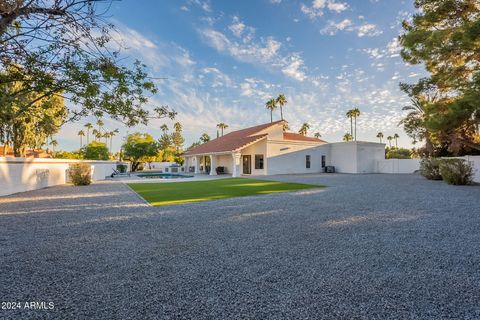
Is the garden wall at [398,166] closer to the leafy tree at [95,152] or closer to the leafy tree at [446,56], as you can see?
the leafy tree at [446,56]

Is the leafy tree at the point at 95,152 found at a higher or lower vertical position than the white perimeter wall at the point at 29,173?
higher

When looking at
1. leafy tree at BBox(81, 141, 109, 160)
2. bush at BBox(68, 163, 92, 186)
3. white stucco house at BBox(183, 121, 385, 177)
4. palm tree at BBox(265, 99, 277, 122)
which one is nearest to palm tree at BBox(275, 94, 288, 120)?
palm tree at BBox(265, 99, 277, 122)

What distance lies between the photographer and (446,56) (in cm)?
1309

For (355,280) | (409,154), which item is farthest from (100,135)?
(355,280)

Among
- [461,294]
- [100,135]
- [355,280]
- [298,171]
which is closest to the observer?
[461,294]

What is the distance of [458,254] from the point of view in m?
4.06

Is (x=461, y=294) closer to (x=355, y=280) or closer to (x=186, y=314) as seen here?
(x=355, y=280)

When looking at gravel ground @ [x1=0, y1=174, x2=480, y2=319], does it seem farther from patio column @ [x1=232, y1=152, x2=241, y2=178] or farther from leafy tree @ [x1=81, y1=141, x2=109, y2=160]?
leafy tree @ [x1=81, y1=141, x2=109, y2=160]

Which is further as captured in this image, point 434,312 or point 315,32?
point 315,32

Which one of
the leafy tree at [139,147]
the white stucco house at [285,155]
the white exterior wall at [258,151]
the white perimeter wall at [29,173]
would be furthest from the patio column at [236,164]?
the leafy tree at [139,147]

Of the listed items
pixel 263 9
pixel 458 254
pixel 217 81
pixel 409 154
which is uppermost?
pixel 263 9

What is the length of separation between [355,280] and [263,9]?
18327mm

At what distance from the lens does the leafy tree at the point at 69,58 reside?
12.7 ft

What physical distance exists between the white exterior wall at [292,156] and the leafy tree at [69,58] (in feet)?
70.7
